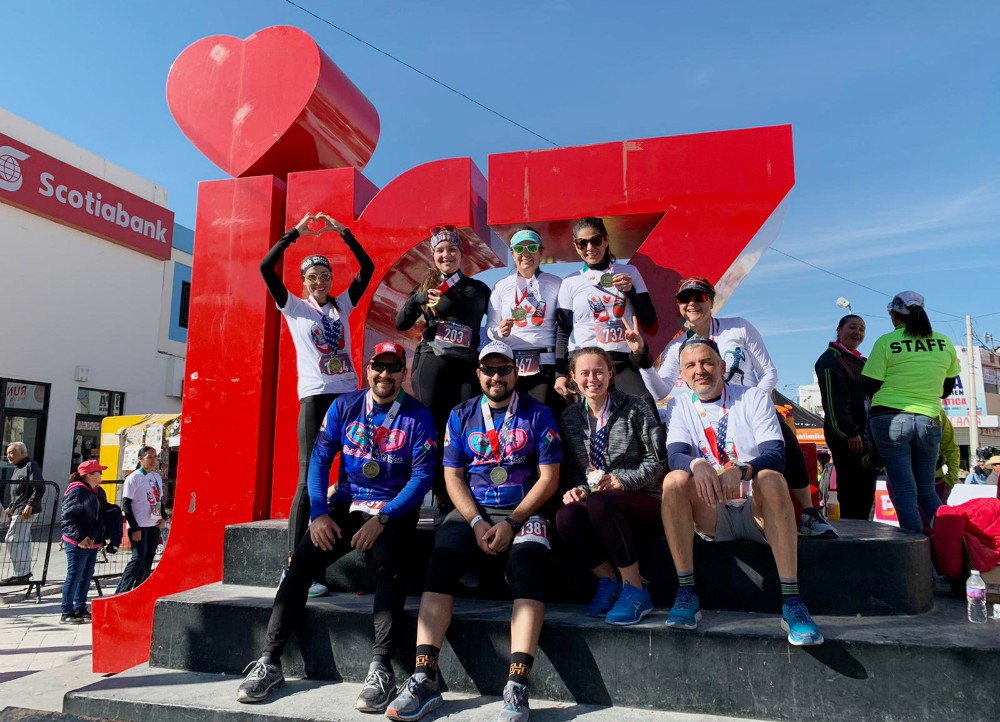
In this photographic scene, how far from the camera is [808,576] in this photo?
3.33 meters

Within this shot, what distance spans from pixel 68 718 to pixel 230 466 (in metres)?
2.20

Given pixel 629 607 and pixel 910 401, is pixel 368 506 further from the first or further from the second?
pixel 910 401

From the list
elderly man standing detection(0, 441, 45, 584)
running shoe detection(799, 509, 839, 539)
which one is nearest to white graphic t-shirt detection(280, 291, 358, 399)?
running shoe detection(799, 509, 839, 539)

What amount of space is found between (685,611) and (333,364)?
2.55m

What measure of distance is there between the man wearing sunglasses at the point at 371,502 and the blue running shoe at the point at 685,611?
1.31 meters

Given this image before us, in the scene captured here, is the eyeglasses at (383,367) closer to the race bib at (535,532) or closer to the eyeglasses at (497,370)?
the eyeglasses at (497,370)

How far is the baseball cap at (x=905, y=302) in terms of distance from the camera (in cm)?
457

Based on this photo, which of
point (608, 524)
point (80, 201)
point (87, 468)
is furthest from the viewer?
point (80, 201)

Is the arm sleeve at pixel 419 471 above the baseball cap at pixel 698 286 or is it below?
below

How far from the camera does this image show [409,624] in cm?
335

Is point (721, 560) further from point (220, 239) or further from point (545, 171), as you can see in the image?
point (220, 239)

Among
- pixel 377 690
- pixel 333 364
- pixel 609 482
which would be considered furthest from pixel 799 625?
pixel 333 364

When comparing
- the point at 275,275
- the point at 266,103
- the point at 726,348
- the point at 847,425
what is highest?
the point at 266,103

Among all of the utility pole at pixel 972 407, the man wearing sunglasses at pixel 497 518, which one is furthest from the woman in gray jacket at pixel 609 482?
the utility pole at pixel 972 407
